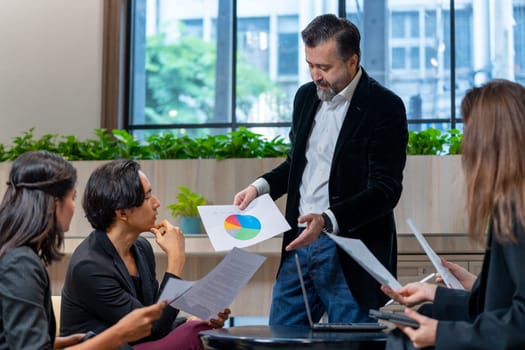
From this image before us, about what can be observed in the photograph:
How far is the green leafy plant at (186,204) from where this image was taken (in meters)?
4.41

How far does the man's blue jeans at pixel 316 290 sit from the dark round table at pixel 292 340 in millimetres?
531

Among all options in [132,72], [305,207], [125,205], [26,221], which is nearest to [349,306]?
[305,207]

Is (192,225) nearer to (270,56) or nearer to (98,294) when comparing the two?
(98,294)

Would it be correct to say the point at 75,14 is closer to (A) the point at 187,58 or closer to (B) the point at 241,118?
(A) the point at 187,58

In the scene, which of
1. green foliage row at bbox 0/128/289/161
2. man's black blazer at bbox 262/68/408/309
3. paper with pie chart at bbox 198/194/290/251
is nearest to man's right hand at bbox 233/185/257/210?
paper with pie chart at bbox 198/194/290/251

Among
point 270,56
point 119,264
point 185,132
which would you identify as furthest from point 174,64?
point 119,264

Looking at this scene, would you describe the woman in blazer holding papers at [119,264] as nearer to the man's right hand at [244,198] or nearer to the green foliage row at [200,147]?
the man's right hand at [244,198]

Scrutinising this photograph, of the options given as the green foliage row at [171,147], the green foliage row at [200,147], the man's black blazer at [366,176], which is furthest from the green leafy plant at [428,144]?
the man's black blazer at [366,176]

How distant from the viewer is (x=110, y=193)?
2764 mm

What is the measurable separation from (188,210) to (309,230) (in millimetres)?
2064

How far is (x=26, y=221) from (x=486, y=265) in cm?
112

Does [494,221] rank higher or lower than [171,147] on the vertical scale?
lower

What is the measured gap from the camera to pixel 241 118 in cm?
637

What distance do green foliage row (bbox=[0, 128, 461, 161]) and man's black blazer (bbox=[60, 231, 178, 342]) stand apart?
204 cm
